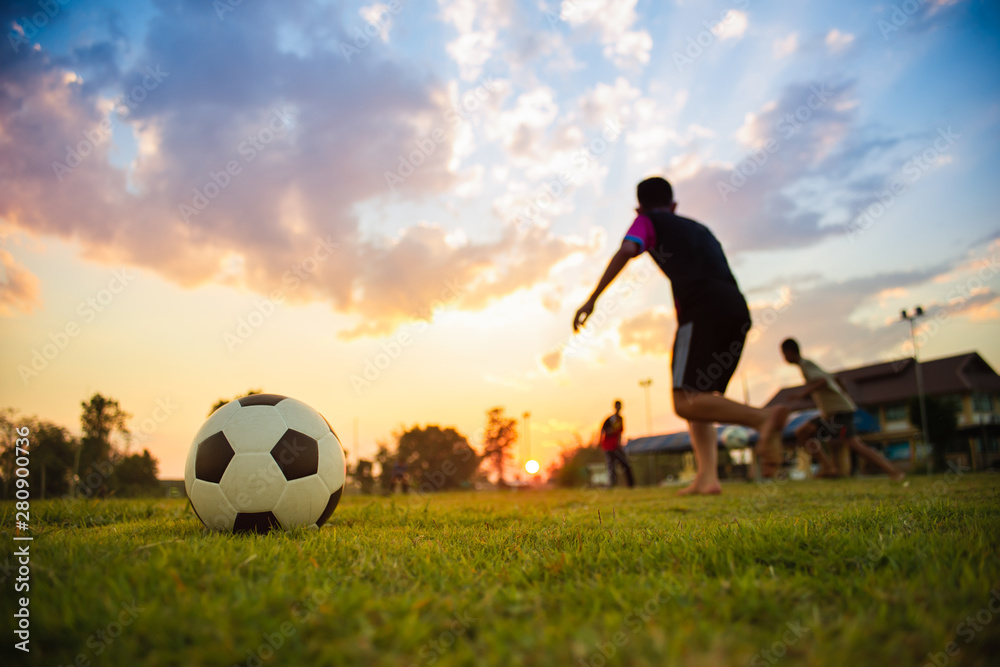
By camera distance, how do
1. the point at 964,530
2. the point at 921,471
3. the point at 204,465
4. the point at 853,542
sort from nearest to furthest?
the point at 853,542 → the point at 964,530 → the point at 204,465 → the point at 921,471

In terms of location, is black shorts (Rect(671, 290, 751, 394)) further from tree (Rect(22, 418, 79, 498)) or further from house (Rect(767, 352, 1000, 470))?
house (Rect(767, 352, 1000, 470))

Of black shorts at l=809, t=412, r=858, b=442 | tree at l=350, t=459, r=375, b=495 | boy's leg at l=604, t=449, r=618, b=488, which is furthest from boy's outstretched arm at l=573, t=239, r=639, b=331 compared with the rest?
tree at l=350, t=459, r=375, b=495

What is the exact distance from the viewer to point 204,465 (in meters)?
3.09

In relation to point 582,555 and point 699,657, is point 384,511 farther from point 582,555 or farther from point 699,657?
point 699,657

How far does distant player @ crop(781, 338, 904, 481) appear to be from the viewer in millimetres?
8641

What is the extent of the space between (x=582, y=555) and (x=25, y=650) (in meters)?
1.69

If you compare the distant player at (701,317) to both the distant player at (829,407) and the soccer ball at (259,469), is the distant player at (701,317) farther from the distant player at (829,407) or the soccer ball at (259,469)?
the distant player at (829,407)

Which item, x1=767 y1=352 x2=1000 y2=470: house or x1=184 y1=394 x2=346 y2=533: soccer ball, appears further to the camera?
x1=767 y1=352 x2=1000 y2=470: house

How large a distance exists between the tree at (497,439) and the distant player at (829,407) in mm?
66372

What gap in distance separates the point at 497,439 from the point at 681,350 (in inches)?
2859

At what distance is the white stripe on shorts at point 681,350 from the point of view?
4.59 meters

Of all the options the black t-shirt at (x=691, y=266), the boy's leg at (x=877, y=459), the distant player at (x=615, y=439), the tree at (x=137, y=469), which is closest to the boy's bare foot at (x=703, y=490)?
the black t-shirt at (x=691, y=266)

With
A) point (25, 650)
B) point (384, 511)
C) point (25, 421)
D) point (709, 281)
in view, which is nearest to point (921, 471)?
point (709, 281)

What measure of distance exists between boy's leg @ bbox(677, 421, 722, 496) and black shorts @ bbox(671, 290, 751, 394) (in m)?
1.11
